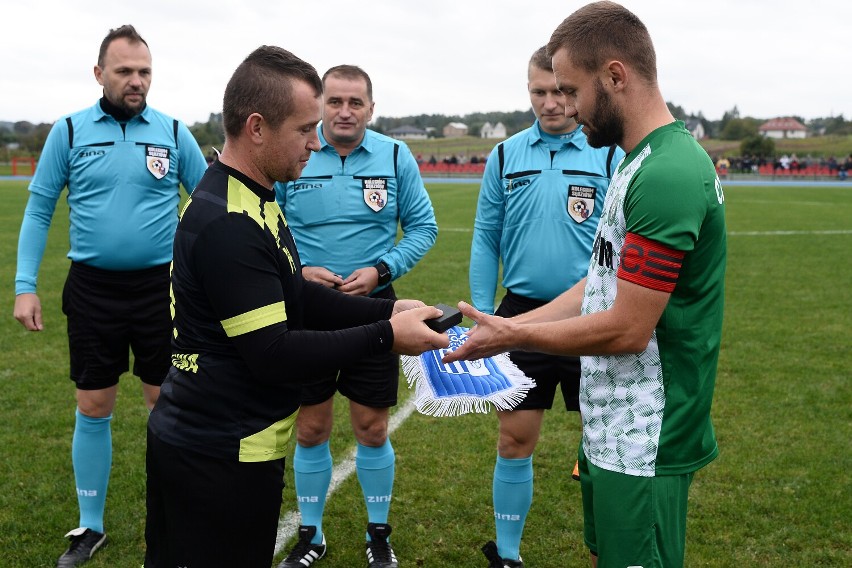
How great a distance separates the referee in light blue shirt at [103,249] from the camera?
4391 mm

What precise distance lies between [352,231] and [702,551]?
2673 millimetres

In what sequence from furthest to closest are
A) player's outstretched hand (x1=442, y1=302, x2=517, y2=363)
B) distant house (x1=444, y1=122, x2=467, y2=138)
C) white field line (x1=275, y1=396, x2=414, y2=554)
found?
distant house (x1=444, y1=122, x2=467, y2=138) < white field line (x1=275, y1=396, x2=414, y2=554) < player's outstretched hand (x1=442, y1=302, x2=517, y2=363)

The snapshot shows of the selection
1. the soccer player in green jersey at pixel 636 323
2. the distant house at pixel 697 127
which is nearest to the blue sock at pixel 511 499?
the soccer player in green jersey at pixel 636 323

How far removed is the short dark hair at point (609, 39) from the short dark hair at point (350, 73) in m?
1.99

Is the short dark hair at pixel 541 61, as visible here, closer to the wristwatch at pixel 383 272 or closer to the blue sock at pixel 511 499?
the wristwatch at pixel 383 272

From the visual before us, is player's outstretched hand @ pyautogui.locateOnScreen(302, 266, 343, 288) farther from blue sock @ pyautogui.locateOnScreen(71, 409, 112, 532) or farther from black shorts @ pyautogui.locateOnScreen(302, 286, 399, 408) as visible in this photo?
blue sock @ pyautogui.locateOnScreen(71, 409, 112, 532)

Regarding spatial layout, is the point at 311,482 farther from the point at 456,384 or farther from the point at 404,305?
the point at 404,305

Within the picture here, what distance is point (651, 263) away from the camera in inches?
93.3

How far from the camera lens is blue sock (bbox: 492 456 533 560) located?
13.8 feet

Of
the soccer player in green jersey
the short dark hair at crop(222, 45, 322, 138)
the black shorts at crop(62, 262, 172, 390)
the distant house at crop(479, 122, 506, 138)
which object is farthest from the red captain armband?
the distant house at crop(479, 122, 506, 138)

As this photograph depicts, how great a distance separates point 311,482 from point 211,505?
194 centimetres

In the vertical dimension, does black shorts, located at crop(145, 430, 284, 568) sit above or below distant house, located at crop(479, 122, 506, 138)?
below

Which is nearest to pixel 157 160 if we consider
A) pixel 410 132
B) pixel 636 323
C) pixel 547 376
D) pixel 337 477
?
pixel 337 477

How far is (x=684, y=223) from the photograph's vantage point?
2.34 meters
